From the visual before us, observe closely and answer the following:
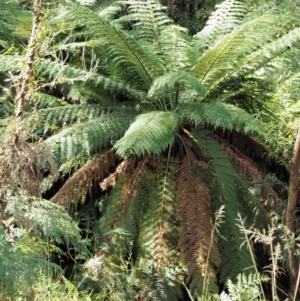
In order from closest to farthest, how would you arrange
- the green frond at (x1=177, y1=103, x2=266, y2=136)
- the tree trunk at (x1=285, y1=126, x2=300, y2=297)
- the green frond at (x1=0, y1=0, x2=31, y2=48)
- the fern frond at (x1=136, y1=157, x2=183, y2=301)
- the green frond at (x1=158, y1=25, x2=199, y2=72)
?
the tree trunk at (x1=285, y1=126, x2=300, y2=297), the fern frond at (x1=136, y1=157, x2=183, y2=301), the green frond at (x1=177, y1=103, x2=266, y2=136), the green frond at (x1=158, y1=25, x2=199, y2=72), the green frond at (x1=0, y1=0, x2=31, y2=48)

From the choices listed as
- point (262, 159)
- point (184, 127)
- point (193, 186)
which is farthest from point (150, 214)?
→ point (262, 159)

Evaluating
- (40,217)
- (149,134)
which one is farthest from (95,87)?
(40,217)

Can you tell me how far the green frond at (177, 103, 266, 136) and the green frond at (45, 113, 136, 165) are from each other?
42 centimetres

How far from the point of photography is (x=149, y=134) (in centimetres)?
357

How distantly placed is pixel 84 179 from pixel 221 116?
1.00 meters

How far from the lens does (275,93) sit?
14.6 ft

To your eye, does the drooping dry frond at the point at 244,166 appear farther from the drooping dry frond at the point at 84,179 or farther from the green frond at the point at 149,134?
the drooping dry frond at the point at 84,179

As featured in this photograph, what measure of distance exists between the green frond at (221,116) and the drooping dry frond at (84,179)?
0.60 meters

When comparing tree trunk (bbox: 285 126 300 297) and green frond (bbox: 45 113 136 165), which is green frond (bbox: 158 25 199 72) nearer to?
green frond (bbox: 45 113 136 165)

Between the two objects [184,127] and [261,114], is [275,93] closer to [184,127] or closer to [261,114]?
[261,114]

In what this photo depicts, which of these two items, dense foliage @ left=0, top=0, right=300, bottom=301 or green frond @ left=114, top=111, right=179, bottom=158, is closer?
green frond @ left=114, top=111, right=179, bottom=158

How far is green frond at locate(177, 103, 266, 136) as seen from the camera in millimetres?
3715

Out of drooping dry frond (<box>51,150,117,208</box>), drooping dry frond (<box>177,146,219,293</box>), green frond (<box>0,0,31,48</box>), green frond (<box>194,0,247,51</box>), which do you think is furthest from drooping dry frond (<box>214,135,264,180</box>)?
green frond (<box>0,0,31,48</box>)

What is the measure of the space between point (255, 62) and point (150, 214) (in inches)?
50.1
